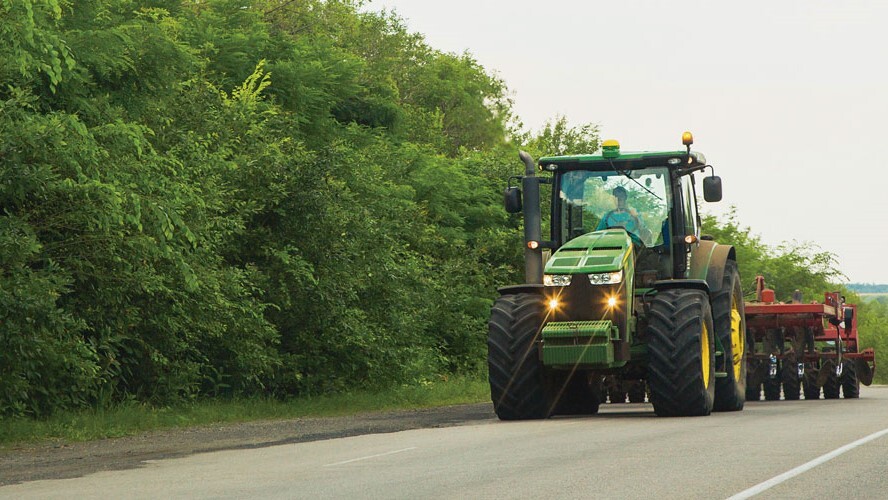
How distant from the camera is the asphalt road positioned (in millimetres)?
10750

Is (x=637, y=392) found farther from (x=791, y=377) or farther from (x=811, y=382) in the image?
(x=811, y=382)

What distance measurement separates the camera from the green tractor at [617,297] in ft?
60.8

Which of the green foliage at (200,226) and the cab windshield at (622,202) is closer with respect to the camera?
the green foliage at (200,226)

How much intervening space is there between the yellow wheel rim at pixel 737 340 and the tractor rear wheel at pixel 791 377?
561 centimetres

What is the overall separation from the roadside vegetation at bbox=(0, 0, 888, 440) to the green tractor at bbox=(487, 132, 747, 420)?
16.5 ft

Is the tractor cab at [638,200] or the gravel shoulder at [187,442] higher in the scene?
the tractor cab at [638,200]

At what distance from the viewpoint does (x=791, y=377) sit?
2834 centimetres

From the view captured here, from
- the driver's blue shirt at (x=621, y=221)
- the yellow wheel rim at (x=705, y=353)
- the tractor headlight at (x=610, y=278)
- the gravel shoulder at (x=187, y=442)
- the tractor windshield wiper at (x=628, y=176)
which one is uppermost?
the tractor windshield wiper at (x=628, y=176)

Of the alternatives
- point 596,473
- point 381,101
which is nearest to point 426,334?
point 381,101

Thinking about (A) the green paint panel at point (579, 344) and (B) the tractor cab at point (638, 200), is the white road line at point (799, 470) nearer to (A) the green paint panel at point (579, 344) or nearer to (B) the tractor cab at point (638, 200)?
(A) the green paint panel at point (579, 344)

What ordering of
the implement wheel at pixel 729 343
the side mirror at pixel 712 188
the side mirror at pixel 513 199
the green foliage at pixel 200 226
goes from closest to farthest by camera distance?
1. the green foliage at pixel 200 226
2. the side mirror at pixel 712 188
3. the side mirror at pixel 513 199
4. the implement wheel at pixel 729 343

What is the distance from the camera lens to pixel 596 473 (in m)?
11.8

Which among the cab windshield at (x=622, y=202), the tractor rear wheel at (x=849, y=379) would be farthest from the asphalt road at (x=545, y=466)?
the tractor rear wheel at (x=849, y=379)

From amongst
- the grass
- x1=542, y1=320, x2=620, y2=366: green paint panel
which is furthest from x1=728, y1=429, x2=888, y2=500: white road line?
the grass
